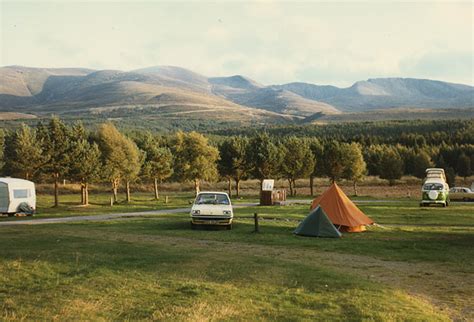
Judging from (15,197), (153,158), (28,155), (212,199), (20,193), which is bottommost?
(15,197)

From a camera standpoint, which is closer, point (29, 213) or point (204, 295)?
point (204, 295)

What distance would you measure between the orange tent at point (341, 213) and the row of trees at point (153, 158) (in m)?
27.6

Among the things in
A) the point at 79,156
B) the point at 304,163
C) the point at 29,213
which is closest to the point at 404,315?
the point at 29,213

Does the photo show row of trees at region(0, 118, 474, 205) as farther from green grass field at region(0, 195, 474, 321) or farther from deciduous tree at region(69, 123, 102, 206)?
green grass field at region(0, 195, 474, 321)

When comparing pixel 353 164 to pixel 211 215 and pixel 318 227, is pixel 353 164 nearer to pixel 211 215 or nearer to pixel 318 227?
pixel 318 227

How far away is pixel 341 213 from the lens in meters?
26.9

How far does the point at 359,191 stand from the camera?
78438 millimetres

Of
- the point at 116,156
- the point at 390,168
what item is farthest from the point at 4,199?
the point at 390,168

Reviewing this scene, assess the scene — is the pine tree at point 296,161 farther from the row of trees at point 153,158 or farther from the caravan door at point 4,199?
the caravan door at point 4,199

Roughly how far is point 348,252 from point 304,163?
4751 centimetres

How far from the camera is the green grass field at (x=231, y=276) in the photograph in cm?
1010

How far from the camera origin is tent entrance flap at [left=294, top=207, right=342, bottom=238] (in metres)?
23.9

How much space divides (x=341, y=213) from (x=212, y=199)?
7133mm

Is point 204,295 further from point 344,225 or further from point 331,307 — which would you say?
point 344,225
